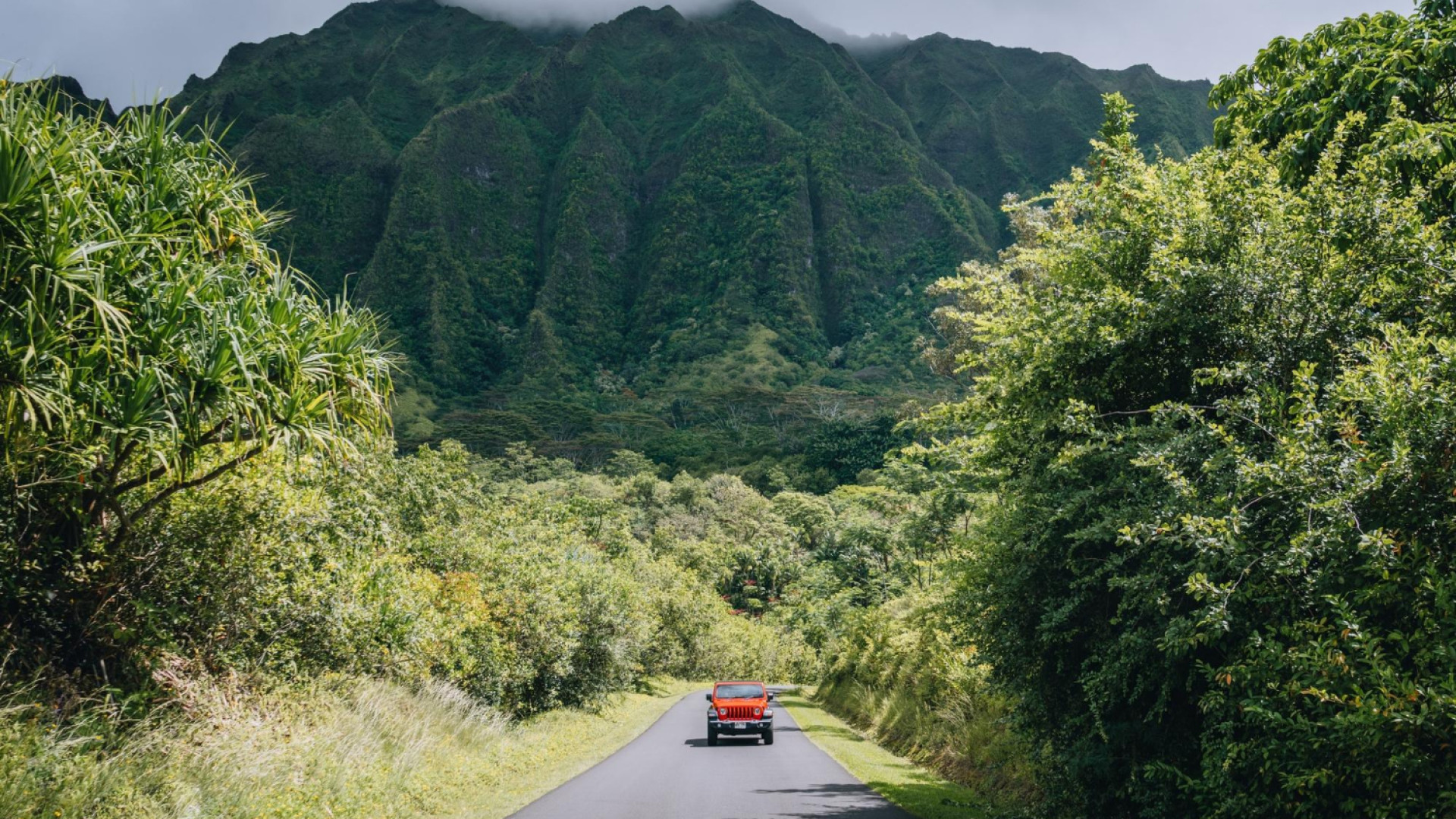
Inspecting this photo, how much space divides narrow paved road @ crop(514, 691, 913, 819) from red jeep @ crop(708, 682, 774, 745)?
347 mm

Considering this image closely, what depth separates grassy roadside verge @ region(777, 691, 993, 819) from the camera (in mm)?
12109

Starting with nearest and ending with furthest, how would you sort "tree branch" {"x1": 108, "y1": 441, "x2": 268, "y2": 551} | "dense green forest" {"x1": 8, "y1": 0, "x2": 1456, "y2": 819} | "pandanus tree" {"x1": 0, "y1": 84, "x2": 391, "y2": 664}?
"dense green forest" {"x1": 8, "y1": 0, "x2": 1456, "y2": 819} < "pandanus tree" {"x1": 0, "y1": 84, "x2": 391, "y2": 664} < "tree branch" {"x1": 108, "y1": 441, "x2": 268, "y2": 551}

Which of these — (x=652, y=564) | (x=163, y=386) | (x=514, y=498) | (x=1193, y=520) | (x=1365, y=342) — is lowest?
(x=652, y=564)

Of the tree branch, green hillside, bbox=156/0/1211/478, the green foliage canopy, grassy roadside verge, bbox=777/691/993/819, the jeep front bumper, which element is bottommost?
the jeep front bumper

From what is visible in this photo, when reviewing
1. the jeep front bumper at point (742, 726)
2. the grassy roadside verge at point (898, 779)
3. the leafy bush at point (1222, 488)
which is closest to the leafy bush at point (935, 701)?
the grassy roadside verge at point (898, 779)

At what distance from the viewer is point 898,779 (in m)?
15.5

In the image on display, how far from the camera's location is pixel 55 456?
848 cm

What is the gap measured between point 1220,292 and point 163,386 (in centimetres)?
966

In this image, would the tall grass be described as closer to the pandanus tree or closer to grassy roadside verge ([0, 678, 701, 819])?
grassy roadside verge ([0, 678, 701, 819])

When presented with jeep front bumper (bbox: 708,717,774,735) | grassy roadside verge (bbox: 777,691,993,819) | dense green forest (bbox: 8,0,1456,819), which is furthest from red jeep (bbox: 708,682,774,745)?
dense green forest (bbox: 8,0,1456,819)

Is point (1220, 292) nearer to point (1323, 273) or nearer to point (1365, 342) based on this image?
point (1323, 273)

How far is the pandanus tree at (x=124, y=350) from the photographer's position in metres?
7.04

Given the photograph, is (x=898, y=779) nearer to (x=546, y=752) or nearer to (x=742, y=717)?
(x=546, y=752)

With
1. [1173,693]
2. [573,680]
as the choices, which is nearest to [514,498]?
[573,680]
